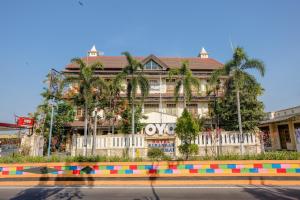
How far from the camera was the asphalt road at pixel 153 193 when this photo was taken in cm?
681

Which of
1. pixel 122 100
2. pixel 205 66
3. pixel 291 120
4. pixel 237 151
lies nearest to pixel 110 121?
pixel 122 100

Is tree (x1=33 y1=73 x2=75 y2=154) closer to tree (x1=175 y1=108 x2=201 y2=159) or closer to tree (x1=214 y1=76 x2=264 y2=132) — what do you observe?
tree (x1=175 y1=108 x2=201 y2=159)

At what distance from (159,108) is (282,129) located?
15.9 metres

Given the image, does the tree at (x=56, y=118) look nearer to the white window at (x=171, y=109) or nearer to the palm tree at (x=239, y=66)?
the white window at (x=171, y=109)

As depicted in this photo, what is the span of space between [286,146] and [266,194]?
2159 cm

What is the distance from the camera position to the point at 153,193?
7297 mm

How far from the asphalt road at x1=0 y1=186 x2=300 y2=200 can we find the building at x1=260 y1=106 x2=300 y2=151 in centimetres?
1753

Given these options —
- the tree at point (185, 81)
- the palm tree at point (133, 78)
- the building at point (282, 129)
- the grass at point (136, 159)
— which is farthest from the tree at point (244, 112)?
the grass at point (136, 159)

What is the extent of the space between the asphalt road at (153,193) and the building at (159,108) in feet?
25.2

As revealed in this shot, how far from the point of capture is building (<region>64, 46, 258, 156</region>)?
15.9 m

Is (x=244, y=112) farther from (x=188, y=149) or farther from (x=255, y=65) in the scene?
(x=188, y=149)

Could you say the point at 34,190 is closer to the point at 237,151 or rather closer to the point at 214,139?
the point at 214,139

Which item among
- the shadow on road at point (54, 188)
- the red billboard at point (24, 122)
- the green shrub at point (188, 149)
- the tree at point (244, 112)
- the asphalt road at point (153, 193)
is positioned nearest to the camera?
the asphalt road at point (153, 193)

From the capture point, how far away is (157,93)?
1037 inches
